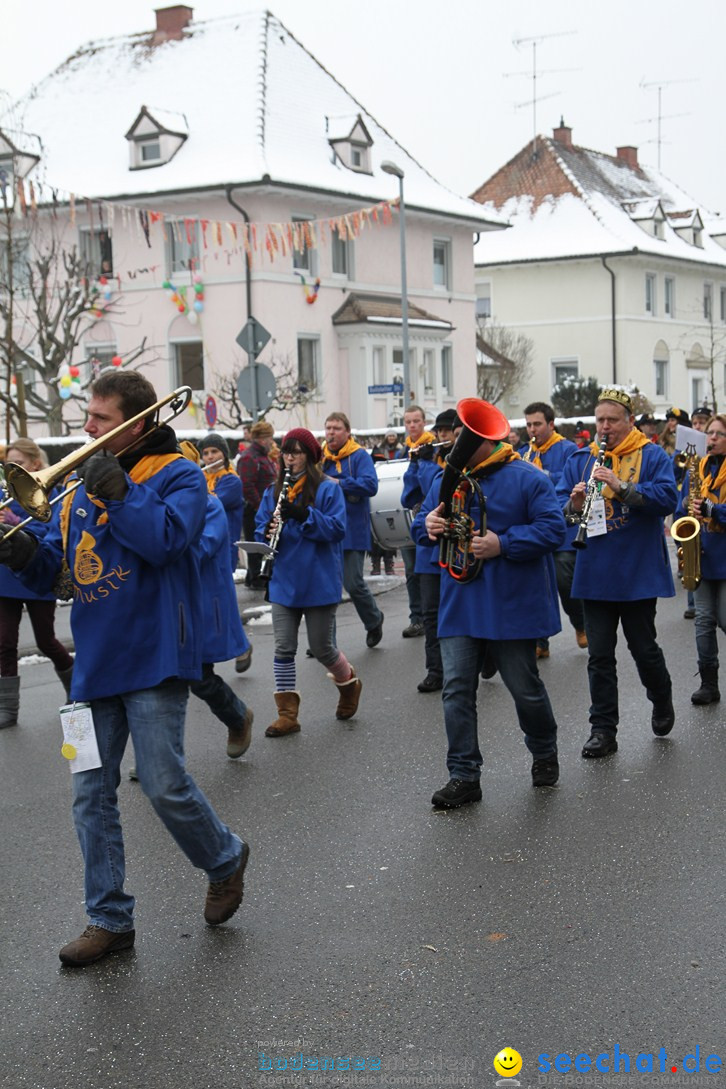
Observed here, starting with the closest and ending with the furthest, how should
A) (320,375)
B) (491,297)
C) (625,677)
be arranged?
(625,677)
(320,375)
(491,297)

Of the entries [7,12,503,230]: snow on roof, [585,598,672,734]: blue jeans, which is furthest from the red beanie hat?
[7,12,503,230]: snow on roof

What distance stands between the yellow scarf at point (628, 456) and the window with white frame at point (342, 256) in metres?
31.4

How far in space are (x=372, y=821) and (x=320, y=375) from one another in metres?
31.9

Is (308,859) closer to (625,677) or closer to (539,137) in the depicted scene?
(625,677)

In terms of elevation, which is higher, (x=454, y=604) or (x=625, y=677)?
(x=454, y=604)

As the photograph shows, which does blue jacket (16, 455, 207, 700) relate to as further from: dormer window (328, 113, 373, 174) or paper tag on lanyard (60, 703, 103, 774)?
dormer window (328, 113, 373, 174)

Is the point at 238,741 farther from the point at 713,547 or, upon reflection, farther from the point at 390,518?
the point at 390,518

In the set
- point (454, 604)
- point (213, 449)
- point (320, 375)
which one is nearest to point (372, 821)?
point (454, 604)

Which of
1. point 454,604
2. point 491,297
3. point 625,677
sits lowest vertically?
point 625,677

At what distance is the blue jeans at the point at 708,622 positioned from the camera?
332 inches

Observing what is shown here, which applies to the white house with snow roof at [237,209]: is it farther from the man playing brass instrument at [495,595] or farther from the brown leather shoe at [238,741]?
the man playing brass instrument at [495,595]

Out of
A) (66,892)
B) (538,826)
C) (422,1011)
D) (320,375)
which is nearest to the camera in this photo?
(422,1011)

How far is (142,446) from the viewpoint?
14.8ft

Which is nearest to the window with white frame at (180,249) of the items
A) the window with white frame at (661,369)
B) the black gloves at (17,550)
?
the window with white frame at (661,369)
